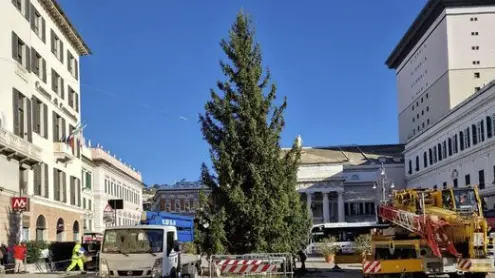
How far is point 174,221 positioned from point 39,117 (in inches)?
428

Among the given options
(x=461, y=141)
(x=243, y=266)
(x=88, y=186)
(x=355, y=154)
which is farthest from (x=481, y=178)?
(x=355, y=154)

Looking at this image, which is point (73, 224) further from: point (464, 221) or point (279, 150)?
point (464, 221)

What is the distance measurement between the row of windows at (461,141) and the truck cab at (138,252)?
46053mm

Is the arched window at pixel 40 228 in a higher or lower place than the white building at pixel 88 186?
lower

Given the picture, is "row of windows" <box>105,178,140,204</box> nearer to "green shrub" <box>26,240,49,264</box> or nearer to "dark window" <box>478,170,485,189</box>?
"dark window" <box>478,170,485,189</box>

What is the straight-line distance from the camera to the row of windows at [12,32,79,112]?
38719 millimetres

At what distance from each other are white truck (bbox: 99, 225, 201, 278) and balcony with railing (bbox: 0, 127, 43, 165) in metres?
15.7

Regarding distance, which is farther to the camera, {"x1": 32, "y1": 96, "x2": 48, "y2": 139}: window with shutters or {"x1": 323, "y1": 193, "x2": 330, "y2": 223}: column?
{"x1": 323, "y1": 193, "x2": 330, "y2": 223}: column

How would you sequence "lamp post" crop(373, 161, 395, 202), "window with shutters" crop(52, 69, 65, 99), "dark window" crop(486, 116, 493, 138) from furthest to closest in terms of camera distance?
"lamp post" crop(373, 161, 395, 202) → "dark window" crop(486, 116, 493, 138) → "window with shutters" crop(52, 69, 65, 99)

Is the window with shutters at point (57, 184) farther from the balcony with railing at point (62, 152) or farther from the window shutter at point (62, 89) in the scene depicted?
the window shutter at point (62, 89)

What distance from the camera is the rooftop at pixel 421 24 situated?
9800 centimetres

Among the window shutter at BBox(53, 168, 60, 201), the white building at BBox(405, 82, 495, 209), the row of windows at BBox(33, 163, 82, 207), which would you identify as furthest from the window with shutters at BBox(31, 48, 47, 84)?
the white building at BBox(405, 82, 495, 209)

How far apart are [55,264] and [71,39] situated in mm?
22605

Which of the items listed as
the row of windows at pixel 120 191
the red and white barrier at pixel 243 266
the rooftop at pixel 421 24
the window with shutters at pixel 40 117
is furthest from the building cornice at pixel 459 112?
the red and white barrier at pixel 243 266
